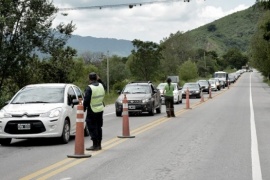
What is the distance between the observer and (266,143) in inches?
524

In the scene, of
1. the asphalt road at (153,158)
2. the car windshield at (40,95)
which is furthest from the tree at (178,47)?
the car windshield at (40,95)

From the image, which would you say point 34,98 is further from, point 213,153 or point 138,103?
point 138,103


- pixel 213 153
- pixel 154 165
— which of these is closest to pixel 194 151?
pixel 213 153

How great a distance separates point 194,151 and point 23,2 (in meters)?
16.4

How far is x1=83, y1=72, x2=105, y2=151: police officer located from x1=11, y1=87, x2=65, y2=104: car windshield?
211 cm

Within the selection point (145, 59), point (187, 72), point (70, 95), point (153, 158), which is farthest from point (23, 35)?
point (187, 72)

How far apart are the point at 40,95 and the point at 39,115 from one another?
132 cm

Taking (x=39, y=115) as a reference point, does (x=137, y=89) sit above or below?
above

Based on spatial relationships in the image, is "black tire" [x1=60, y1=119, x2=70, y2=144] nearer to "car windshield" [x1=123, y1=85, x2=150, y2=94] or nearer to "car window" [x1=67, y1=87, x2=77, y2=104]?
"car window" [x1=67, y1=87, x2=77, y2=104]

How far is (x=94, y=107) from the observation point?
11.6 meters

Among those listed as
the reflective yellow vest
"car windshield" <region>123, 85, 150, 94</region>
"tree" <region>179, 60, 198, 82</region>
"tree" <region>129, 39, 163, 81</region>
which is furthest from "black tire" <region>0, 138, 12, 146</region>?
"tree" <region>179, 60, 198, 82</region>

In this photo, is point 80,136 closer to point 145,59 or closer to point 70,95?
point 70,95

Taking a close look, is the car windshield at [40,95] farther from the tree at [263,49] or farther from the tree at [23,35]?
the tree at [263,49]

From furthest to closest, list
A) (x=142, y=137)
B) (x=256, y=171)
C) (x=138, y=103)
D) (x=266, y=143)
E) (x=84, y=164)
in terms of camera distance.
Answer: (x=138, y=103) < (x=142, y=137) < (x=266, y=143) < (x=84, y=164) < (x=256, y=171)
